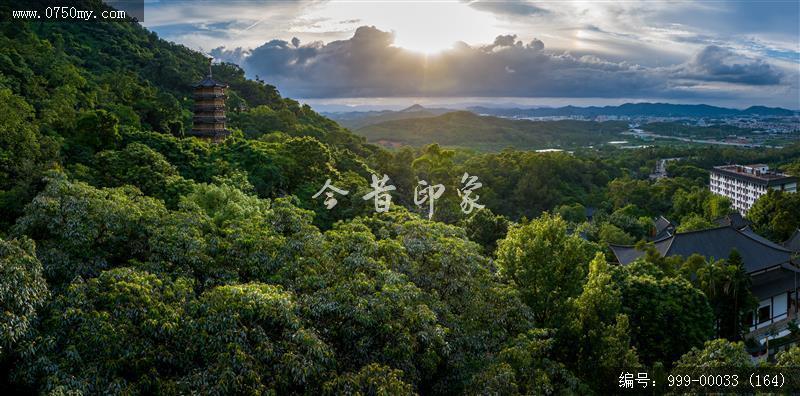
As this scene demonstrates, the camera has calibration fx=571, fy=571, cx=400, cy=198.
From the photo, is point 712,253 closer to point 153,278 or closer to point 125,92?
point 153,278

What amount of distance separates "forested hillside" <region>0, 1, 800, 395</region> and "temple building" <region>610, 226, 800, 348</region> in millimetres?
2555

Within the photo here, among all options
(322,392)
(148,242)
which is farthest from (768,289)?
(148,242)

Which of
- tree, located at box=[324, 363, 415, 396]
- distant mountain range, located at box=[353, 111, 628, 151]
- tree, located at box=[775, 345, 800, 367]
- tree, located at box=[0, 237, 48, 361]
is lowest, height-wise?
tree, located at box=[775, 345, 800, 367]

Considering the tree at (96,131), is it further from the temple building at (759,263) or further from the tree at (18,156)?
the temple building at (759,263)

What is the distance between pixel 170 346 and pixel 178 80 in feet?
138

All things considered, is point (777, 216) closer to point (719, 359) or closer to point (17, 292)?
point (719, 359)

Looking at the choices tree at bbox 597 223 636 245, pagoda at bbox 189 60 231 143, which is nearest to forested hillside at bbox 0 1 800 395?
pagoda at bbox 189 60 231 143

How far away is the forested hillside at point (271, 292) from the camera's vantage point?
7.55 metres

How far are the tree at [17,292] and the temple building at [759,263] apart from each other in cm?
2017

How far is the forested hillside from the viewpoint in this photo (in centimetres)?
755

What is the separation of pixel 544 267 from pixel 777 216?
27323 mm

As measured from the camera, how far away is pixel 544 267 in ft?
44.9

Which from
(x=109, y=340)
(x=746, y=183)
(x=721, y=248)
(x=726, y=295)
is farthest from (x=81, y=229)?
(x=746, y=183)

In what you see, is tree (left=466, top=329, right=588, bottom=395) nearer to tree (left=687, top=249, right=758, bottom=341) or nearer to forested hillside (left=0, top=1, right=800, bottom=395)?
forested hillside (left=0, top=1, right=800, bottom=395)
